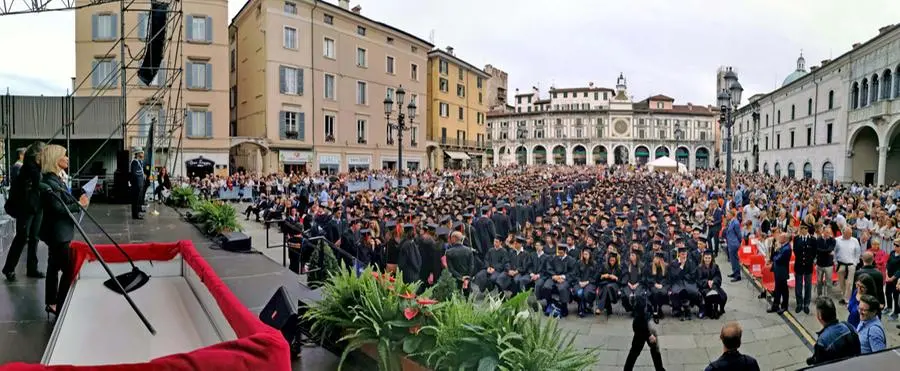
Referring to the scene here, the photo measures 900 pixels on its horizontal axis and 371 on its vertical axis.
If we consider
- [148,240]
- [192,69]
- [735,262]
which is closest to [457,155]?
[192,69]

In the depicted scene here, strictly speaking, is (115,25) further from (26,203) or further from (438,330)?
(438,330)

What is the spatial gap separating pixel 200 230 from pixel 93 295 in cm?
671

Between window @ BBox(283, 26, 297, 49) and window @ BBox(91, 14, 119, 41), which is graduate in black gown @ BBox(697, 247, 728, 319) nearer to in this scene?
window @ BBox(283, 26, 297, 49)

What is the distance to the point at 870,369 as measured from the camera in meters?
3.11

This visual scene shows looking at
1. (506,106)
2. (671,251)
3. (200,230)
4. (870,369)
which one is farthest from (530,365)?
(506,106)

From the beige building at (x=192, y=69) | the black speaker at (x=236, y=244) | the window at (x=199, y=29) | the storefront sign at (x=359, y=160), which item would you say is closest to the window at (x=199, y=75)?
the beige building at (x=192, y=69)

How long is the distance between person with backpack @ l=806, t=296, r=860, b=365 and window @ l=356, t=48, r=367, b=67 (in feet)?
133

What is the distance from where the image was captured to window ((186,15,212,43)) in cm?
3281

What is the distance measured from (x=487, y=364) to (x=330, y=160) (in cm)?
3825

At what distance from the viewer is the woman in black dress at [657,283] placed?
408 inches

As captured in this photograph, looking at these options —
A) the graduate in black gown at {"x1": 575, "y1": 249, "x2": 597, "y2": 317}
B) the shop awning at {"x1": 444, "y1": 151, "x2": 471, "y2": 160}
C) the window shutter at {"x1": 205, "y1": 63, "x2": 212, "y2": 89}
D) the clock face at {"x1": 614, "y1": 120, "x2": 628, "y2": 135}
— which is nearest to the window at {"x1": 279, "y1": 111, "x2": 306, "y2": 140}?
the window shutter at {"x1": 205, "y1": 63, "x2": 212, "y2": 89}

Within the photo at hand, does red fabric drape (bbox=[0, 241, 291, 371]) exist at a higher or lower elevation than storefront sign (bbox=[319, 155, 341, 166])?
lower

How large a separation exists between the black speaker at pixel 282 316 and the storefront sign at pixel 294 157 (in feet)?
112

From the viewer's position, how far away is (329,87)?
40.6 metres
